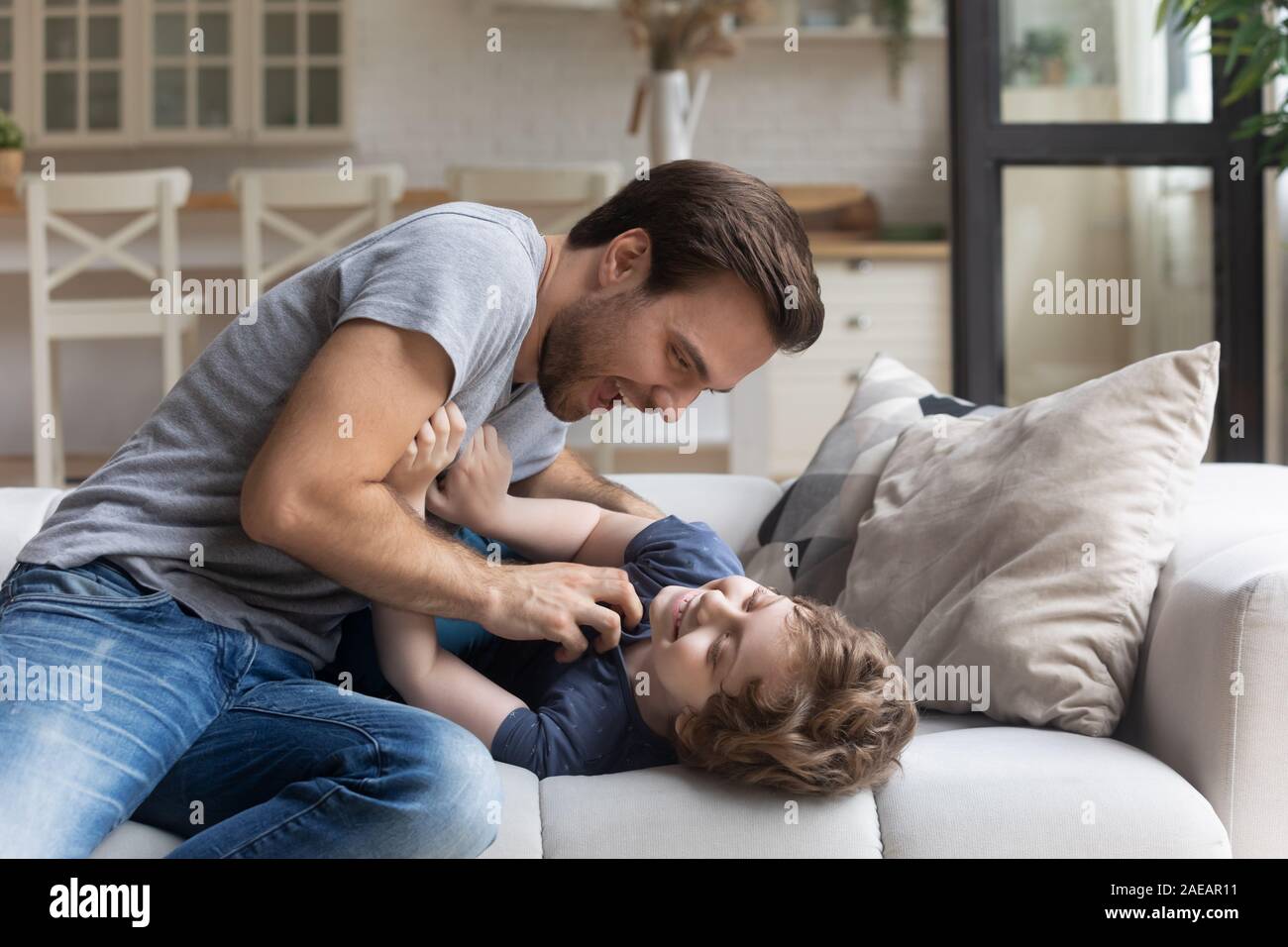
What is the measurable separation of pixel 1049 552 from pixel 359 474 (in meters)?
0.76

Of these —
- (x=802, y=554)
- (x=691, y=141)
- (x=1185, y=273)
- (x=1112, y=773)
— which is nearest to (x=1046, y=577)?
(x=1112, y=773)

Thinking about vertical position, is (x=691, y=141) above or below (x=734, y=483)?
above

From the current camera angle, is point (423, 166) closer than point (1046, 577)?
No

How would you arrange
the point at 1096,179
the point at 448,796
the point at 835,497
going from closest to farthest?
the point at 448,796
the point at 835,497
the point at 1096,179

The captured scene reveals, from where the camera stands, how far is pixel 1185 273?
3.64 m

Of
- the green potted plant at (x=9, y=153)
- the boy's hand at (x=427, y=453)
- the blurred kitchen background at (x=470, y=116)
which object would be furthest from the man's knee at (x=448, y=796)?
the green potted plant at (x=9, y=153)

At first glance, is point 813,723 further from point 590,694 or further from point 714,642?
point 590,694

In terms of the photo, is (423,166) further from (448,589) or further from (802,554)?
(448,589)

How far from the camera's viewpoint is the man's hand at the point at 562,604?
1.32 metres

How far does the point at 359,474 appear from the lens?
47.4 inches

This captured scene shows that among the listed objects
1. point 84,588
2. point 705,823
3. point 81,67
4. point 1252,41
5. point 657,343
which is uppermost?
point 81,67

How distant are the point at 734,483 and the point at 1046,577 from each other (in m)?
0.63

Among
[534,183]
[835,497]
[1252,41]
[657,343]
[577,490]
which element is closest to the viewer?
[657,343]

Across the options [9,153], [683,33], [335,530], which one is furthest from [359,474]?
[9,153]
